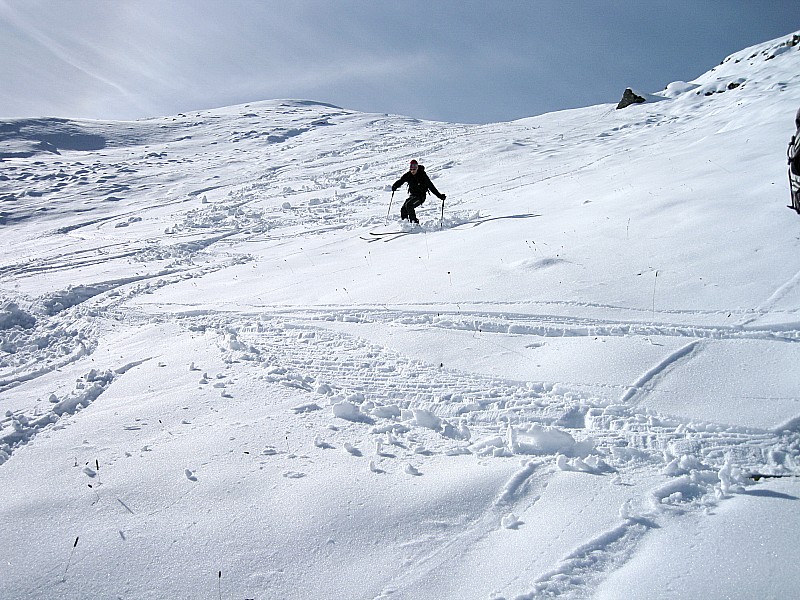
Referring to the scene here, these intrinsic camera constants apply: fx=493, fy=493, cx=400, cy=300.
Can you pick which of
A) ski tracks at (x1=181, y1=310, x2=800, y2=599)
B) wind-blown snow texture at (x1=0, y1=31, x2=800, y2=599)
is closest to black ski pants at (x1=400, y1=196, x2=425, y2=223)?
wind-blown snow texture at (x1=0, y1=31, x2=800, y2=599)

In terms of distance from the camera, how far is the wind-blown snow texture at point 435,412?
2395 millimetres

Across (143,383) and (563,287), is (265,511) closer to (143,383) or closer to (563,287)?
(143,383)

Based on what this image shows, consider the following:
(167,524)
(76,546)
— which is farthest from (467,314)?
(76,546)

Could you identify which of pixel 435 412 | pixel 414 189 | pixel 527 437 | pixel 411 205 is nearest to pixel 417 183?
pixel 414 189

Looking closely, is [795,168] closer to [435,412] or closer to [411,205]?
[435,412]

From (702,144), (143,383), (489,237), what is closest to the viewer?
(143,383)

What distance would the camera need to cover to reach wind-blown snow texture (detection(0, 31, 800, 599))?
2395 mm

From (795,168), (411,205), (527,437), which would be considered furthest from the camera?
(411,205)

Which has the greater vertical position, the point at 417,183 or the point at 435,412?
the point at 417,183

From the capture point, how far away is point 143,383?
474 centimetres

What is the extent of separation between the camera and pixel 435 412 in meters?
3.73

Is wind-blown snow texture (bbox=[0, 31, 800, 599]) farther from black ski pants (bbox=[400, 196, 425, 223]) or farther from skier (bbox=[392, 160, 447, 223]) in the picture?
skier (bbox=[392, 160, 447, 223])

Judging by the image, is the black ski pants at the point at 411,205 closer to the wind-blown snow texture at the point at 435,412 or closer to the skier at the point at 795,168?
the wind-blown snow texture at the point at 435,412

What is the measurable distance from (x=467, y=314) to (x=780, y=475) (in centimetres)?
319
